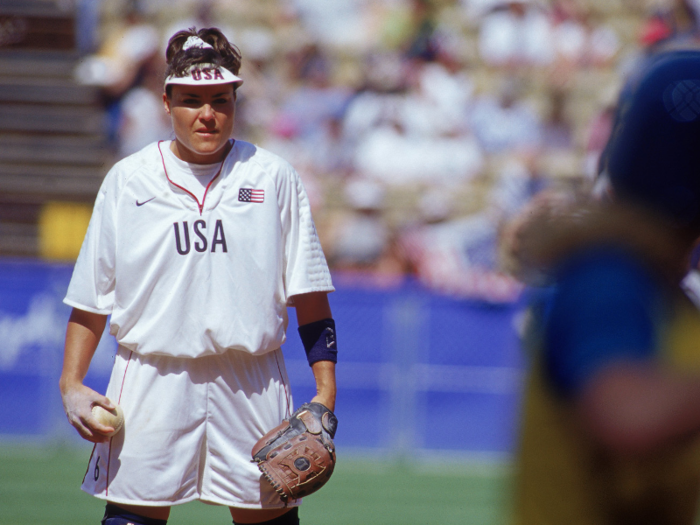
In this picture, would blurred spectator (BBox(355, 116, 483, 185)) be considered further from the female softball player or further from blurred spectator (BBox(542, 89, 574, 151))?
the female softball player

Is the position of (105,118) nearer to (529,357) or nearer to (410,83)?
(410,83)

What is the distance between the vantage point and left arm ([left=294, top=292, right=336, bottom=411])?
2.94 meters

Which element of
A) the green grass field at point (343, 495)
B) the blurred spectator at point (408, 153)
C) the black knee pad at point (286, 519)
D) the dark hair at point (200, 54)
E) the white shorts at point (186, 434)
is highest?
the dark hair at point (200, 54)

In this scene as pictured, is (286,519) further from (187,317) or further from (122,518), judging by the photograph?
(187,317)

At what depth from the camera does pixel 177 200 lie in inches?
112

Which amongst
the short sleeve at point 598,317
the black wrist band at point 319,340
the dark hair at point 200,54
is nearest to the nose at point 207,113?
the dark hair at point 200,54

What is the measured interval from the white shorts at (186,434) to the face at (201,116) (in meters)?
0.67

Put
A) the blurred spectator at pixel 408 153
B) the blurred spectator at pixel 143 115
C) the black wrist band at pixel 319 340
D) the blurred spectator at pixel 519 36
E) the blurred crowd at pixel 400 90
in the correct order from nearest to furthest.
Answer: the black wrist band at pixel 319 340, the blurred crowd at pixel 400 90, the blurred spectator at pixel 408 153, the blurred spectator at pixel 143 115, the blurred spectator at pixel 519 36

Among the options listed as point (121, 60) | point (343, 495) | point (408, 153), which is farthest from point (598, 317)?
point (121, 60)

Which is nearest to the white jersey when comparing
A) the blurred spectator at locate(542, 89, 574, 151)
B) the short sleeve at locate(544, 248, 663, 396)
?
the short sleeve at locate(544, 248, 663, 396)

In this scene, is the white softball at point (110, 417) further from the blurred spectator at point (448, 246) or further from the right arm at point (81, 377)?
the blurred spectator at point (448, 246)

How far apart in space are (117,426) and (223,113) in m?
1.05

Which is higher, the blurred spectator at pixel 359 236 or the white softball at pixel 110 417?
the white softball at pixel 110 417

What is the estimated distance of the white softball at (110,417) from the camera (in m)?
2.76
